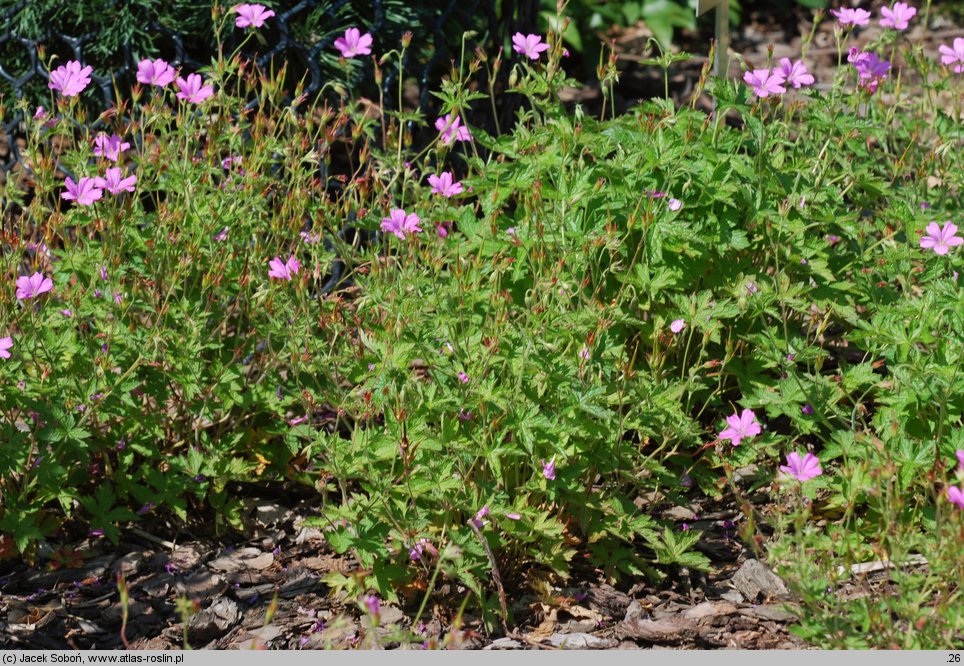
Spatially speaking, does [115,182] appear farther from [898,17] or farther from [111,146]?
[898,17]

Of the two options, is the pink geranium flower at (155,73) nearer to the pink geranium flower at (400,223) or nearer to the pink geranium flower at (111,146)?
the pink geranium flower at (111,146)

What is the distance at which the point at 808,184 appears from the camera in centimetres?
291

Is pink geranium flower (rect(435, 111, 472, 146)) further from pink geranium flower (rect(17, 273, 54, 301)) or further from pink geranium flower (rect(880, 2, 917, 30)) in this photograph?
pink geranium flower (rect(880, 2, 917, 30))

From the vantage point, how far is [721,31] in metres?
3.42

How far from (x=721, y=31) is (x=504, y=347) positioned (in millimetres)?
1413

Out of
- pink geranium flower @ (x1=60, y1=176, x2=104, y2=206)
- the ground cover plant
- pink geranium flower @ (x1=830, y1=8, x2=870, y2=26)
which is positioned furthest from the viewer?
pink geranium flower @ (x1=830, y1=8, x2=870, y2=26)

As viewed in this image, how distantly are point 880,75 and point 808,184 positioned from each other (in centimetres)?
60

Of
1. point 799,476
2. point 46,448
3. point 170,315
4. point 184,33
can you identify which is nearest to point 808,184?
point 799,476

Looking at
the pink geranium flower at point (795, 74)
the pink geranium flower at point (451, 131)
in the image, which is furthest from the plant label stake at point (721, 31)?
the pink geranium flower at point (451, 131)

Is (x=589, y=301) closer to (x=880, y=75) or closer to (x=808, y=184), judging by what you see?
(x=808, y=184)

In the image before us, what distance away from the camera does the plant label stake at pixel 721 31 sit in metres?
3.24

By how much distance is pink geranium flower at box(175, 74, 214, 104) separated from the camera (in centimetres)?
287

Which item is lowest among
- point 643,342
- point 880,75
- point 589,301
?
point 643,342

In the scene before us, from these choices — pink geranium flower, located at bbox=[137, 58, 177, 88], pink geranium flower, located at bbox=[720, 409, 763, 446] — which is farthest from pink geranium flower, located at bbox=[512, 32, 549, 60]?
pink geranium flower, located at bbox=[720, 409, 763, 446]
